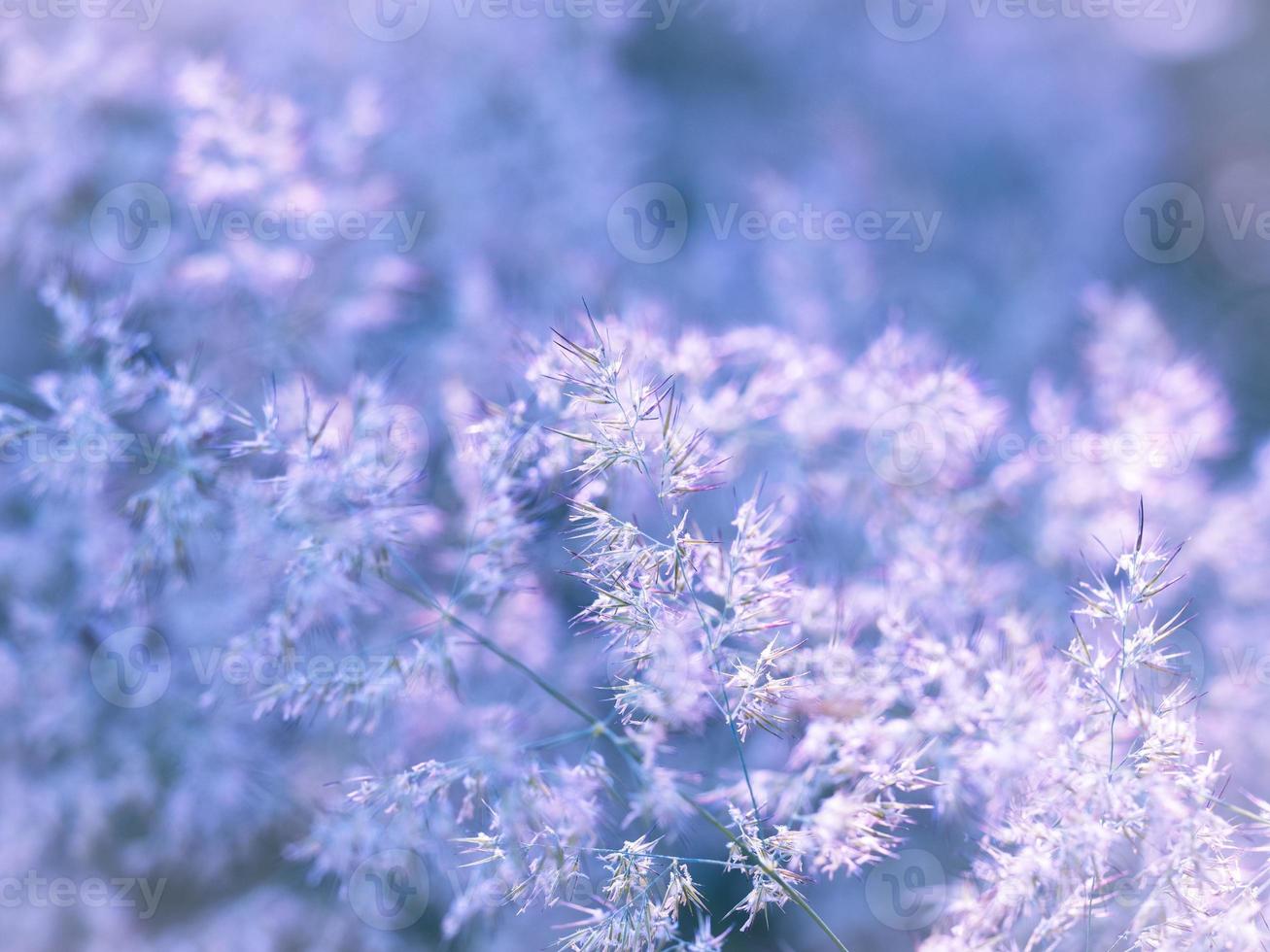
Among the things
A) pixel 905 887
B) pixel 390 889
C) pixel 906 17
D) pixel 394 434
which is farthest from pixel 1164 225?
pixel 390 889

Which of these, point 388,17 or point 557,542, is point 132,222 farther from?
point 557,542

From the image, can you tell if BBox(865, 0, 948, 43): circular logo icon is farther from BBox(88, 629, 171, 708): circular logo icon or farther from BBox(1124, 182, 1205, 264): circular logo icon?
BBox(88, 629, 171, 708): circular logo icon

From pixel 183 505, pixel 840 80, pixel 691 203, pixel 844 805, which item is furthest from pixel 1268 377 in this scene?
pixel 183 505

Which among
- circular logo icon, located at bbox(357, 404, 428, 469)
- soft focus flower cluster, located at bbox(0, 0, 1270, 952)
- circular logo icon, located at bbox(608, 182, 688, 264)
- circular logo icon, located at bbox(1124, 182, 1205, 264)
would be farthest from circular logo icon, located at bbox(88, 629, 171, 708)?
circular logo icon, located at bbox(1124, 182, 1205, 264)

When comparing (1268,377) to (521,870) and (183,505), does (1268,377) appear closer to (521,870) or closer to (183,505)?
(521,870)

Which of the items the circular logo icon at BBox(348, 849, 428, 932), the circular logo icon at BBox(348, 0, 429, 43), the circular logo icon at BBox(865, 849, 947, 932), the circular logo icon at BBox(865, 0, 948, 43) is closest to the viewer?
the circular logo icon at BBox(348, 849, 428, 932)

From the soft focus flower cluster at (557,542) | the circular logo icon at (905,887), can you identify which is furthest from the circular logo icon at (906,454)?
the circular logo icon at (905,887)
